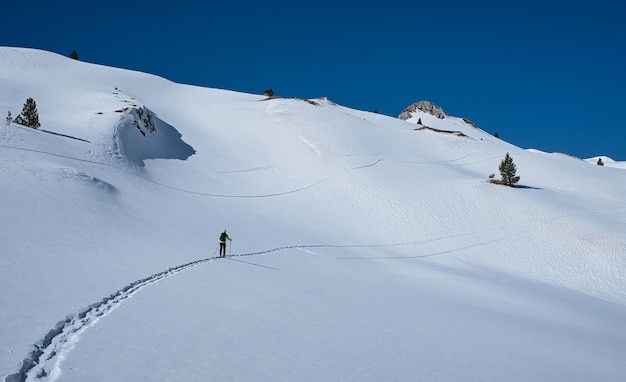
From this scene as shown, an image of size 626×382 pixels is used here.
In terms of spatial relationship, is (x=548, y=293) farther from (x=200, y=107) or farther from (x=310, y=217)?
(x=200, y=107)

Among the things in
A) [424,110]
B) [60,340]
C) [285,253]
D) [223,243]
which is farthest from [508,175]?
[424,110]

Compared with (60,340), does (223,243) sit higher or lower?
higher

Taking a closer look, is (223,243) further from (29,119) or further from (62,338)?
(29,119)

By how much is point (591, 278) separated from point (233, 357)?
30579mm

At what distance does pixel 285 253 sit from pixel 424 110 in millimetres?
90979

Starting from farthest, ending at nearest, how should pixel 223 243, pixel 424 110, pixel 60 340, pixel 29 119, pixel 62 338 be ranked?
pixel 424 110 < pixel 29 119 < pixel 223 243 < pixel 62 338 < pixel 60 340

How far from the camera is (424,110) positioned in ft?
343

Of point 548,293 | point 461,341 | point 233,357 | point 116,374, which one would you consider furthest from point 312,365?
point 548,293

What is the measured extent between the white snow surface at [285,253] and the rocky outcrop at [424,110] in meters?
42.8

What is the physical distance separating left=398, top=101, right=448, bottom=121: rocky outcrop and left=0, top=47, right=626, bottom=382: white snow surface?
42.8 metres

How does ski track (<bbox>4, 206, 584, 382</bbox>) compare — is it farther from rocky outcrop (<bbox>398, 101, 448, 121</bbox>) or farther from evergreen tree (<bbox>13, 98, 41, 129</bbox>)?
rocky outcrop (<bbox>398, 101, 448, 121</bbox>)

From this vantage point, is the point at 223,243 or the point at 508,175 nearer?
the point at 223,243

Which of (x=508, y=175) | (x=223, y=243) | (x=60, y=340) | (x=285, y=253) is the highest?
(x=508, y=175)

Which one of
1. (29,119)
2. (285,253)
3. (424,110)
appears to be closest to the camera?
(285,253)
